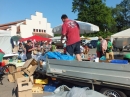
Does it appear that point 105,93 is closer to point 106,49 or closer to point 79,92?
point 79,92

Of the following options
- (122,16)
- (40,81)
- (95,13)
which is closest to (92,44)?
(95,13)

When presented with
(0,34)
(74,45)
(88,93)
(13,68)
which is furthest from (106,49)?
(0,34)

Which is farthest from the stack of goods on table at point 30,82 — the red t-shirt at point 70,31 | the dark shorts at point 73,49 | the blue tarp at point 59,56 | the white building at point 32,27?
the white building at point 32,27

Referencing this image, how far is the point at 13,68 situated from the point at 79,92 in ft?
Result: 16.4

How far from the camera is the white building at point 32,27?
39.2 metres

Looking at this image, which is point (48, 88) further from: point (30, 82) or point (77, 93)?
point (77, 93)

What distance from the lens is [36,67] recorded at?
7.49 metres

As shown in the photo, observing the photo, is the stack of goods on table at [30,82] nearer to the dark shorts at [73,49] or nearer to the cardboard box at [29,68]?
the cardboard box at [29,68]

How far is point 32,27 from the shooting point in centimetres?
4266

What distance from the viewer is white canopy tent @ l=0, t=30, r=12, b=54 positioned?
15549 mm

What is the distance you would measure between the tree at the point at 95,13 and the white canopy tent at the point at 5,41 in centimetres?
2677

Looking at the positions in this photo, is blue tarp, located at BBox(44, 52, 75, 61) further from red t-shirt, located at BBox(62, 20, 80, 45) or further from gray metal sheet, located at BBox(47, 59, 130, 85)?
red t-shirt, located at BBox(62, 20, 80, 45)

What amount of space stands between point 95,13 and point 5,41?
28.9 meters

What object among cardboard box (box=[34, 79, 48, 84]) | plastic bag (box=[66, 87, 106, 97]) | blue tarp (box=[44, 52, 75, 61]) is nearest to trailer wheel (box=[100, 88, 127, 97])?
plastic bag (box=[66, 87, 106, 97])
